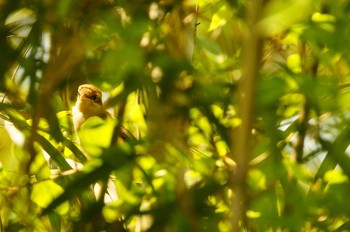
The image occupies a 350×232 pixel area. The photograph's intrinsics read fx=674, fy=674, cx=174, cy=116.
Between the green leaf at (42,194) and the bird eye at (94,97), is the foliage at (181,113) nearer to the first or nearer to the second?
the green leaf at (42,194)

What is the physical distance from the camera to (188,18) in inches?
55.5

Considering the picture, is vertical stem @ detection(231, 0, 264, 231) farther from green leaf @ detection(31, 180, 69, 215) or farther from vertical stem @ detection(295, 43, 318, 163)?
green leaf @ detection(31, 180, 69, 215)

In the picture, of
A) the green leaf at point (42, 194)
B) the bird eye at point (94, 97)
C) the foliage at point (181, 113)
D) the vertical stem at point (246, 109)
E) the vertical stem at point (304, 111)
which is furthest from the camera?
the bird eye at point (94, 97)

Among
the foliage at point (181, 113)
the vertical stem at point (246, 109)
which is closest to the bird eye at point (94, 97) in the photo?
the foliage at point (181, 113)

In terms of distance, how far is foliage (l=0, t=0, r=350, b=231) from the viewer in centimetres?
94

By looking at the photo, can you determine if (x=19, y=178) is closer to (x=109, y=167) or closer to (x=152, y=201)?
(x=152, y=201)

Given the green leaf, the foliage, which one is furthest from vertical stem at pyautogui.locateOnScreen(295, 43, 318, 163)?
the green leaf

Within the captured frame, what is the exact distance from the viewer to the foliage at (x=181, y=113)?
3.10 ft

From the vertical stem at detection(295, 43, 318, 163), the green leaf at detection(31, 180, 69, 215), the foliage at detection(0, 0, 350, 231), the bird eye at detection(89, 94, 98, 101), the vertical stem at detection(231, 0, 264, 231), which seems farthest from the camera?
the bird eye at detection(89, 94, 98, 101)

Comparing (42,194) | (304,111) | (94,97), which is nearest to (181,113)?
(304,111)

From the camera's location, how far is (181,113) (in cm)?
101

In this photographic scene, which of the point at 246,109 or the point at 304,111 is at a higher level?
the point at 246,109

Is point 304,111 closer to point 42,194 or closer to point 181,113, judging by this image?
point 181,113

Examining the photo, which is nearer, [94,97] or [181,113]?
[181,113]
